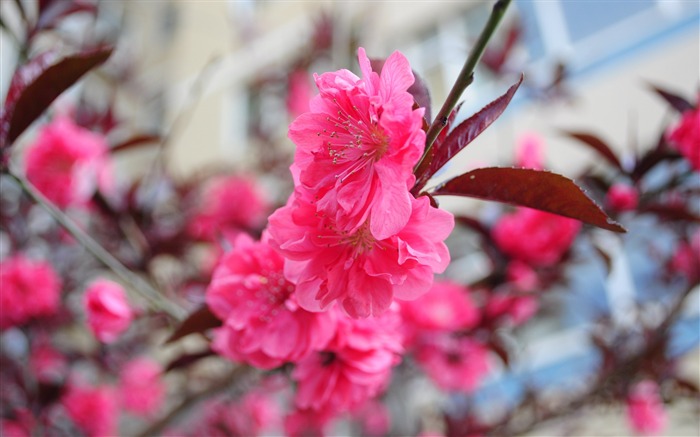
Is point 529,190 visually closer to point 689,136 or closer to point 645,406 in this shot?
point 689,136

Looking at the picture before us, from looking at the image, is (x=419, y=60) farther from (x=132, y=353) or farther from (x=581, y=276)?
(x=132, y=353)

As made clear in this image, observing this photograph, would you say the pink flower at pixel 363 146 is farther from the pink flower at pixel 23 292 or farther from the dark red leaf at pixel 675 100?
the pink flower at pixel 23 292

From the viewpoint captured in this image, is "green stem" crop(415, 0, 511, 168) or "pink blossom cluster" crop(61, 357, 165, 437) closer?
"green stem" crop(415, 0, 511, 168)

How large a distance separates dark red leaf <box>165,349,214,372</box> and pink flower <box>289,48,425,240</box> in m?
0.52

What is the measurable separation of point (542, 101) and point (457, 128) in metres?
2.02

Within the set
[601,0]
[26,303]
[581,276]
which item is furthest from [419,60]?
[26,303]

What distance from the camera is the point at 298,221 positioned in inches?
20.8

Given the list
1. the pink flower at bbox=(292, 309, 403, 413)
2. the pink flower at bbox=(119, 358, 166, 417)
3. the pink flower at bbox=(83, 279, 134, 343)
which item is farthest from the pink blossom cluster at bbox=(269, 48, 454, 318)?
the pink flower at bbox=(119, 358, 166, 417)

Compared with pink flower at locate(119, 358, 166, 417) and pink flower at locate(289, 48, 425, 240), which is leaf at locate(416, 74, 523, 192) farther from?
pink flower at locate(119, 358, 166, 417)

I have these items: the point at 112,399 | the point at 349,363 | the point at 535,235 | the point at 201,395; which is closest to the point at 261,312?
the point at 349,363

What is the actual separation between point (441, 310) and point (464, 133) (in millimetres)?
839

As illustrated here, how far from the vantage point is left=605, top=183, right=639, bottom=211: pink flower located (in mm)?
1171

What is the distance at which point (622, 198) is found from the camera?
3.85ft

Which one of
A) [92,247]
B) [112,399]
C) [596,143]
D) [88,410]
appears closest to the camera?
[92,247]
